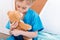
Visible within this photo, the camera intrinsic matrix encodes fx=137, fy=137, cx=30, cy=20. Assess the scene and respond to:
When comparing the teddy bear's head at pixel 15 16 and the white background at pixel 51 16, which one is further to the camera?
the white background at pixel 51 16

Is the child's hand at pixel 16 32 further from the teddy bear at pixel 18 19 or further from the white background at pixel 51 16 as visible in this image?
the white background at pixel 51 16

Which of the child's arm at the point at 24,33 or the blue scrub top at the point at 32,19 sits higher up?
the blue scrub top at the point at 32,19

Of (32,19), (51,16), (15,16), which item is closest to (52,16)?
(51,16)

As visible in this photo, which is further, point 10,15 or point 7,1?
point 7,1

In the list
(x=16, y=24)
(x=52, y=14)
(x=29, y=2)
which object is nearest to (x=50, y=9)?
(x=52, y=14)

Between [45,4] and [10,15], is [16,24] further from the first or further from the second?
[45,4]

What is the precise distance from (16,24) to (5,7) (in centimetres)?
69

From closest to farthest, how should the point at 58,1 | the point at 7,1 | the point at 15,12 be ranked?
1. the point at 15,12
2. the point at 58,1
3. the point at 7,1

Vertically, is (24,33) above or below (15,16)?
below

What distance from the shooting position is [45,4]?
127 cm

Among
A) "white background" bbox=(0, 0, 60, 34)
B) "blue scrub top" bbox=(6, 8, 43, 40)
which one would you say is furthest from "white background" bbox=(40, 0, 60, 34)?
"blue scrub top" bbox=(6, 8, 43, 40)

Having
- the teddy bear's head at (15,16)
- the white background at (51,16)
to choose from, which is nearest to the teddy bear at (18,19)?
the teddy bear's head at (15,16)

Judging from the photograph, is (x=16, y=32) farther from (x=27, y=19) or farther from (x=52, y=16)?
(x=52, y=16)

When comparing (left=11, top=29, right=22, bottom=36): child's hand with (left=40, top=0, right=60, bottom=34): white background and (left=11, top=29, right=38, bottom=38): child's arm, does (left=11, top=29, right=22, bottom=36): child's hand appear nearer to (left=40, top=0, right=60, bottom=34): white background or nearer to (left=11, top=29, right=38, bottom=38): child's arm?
(left=11, top=29, right=38, bottom=38): child's arm
